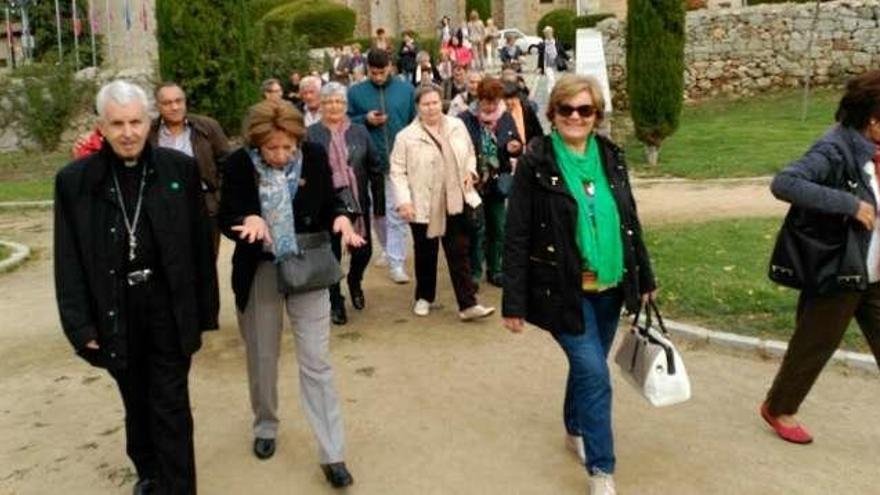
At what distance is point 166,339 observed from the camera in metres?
4.00

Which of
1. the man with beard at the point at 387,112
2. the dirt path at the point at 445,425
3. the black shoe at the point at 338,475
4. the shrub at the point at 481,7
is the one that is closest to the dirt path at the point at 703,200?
the man with beard at the point at 387,112

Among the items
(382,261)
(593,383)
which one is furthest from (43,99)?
(593,383)

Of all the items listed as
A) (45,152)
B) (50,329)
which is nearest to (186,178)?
(50,329)

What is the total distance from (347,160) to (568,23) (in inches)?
1186

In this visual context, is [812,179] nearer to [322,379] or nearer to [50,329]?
[322,379]

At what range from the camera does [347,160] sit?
7289 mm

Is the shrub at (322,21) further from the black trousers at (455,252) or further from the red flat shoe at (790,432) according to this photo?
the red flat shoe at (790,432)

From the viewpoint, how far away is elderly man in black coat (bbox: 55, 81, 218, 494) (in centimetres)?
386

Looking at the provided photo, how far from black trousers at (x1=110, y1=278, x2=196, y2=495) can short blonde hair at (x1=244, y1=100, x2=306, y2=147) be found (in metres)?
0.80

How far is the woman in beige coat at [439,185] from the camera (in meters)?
7.10

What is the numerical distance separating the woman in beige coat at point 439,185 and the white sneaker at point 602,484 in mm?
2993

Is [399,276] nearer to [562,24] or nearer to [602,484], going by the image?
[602,484]

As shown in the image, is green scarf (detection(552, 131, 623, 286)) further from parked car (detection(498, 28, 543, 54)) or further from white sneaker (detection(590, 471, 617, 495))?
parked car (detection(498, 28, 543, 54))

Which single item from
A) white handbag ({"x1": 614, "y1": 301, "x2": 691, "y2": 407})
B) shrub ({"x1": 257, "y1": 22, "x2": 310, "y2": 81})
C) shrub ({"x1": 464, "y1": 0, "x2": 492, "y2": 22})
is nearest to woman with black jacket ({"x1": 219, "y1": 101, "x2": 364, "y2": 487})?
white handbag ({"x1": 614, "y1": 301, "x2": 691, "y2": 407})
